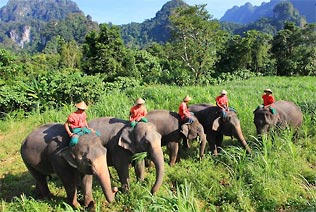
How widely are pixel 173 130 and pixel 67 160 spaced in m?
2.55

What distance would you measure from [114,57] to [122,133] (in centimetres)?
2053

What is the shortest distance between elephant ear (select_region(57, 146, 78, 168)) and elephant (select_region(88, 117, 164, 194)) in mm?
771

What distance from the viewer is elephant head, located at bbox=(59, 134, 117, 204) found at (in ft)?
14.5

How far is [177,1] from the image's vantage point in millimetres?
173750

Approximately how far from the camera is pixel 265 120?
22.5 feet

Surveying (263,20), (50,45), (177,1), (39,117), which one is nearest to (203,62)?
(39,117)

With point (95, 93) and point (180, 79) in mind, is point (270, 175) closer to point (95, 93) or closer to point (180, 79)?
point (95, 93)

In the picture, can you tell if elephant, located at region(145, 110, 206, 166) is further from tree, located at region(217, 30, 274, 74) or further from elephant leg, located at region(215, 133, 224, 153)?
tree, located at region(217, 30, 274, 74)

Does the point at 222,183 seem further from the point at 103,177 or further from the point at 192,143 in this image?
the point at 103,177

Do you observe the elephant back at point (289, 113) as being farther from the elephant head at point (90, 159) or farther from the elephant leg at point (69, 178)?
the elephant leg at point (69, 178)

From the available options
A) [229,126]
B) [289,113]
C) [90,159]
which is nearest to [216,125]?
[229,126]

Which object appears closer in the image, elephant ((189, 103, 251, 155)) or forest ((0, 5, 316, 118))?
elephant ((189, 103, 251, 155))

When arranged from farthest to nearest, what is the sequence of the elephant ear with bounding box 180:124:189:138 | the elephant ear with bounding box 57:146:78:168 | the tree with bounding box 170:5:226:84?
the tree with bounding box 170:5:226:84 < the elephant ear with bounding box 180:124:189:138 < the elephant ear with bounding box 57:146:78:168

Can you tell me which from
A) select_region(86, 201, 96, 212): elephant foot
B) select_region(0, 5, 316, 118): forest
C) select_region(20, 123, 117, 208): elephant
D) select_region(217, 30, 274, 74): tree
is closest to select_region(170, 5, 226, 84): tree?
select_region(0, 5, 316, 118): forest
